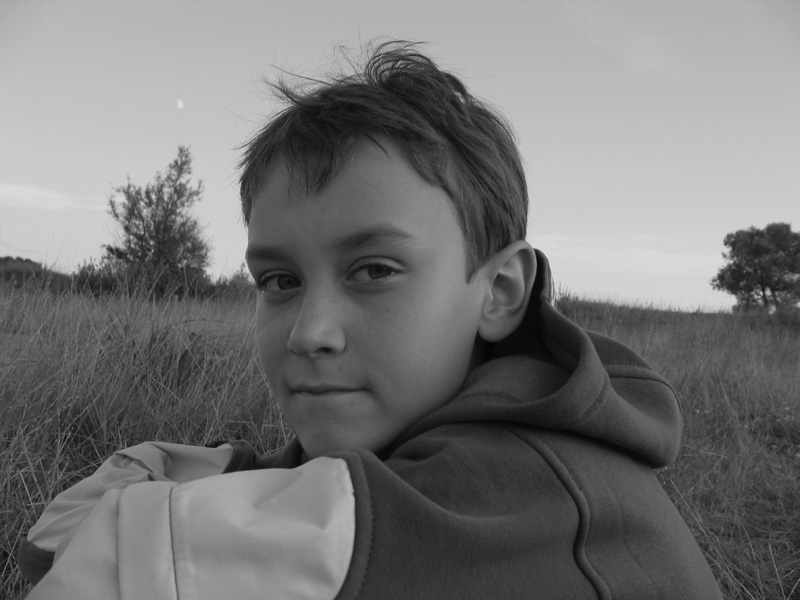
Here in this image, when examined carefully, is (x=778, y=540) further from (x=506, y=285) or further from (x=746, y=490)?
(x=506, y=285)

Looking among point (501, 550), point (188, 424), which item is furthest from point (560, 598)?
point (188, 424)

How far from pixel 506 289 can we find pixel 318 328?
0.45m

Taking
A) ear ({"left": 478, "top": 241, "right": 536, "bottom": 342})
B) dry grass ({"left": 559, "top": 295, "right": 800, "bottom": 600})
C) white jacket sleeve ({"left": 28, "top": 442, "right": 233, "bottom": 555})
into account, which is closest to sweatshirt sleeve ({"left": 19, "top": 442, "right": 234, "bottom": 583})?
white jacket sleeve ({"left": 28, "top": 442, "right": 233, "bottom": 555})

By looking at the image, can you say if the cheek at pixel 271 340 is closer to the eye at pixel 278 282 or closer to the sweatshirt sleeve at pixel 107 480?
the eye at pixel 278 282

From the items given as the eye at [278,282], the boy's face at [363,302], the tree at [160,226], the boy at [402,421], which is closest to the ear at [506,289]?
the boy at [402,421]

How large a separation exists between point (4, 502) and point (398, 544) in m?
1.85

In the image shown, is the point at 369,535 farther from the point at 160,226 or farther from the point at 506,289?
the point at 160,226

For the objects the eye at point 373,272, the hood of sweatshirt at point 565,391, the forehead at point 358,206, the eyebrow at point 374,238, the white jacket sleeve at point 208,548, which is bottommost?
the white jacket sleeve at point 208,548

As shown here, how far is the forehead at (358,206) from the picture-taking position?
1118mm

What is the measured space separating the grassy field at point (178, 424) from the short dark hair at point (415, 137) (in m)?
1.37

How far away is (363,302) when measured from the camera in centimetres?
111

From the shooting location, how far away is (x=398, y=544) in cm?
78

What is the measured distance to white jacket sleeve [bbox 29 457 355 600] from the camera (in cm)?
70

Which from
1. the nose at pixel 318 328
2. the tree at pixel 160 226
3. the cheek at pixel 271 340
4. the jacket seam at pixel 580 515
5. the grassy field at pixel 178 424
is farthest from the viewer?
the tree at pixel 160 226
